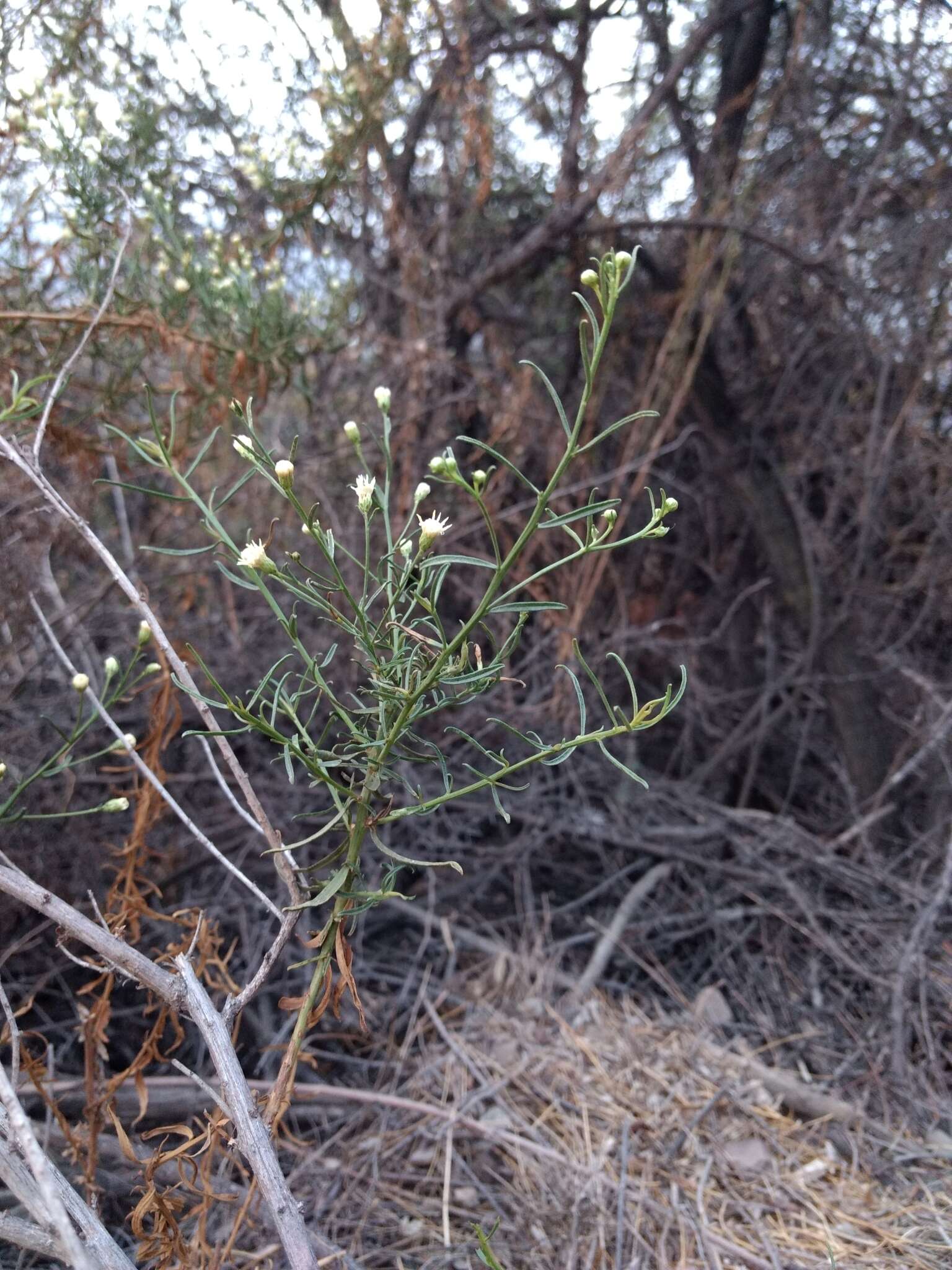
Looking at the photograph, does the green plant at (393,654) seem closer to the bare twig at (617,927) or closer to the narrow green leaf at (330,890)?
the narrow green leaf at (330,890)

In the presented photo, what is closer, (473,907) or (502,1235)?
(502,1235)

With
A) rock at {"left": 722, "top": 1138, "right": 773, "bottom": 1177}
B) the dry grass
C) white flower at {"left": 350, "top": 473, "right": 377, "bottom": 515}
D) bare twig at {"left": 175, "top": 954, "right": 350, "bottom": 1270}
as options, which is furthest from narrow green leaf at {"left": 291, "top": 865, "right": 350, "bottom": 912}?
rock at {"left": 722, "top": 1138, "right": 773, "bottom": 1177}

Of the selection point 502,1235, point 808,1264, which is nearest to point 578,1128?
point 502,1235

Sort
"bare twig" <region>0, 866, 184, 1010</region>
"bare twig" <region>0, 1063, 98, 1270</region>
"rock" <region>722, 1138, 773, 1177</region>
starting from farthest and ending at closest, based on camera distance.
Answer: "rock" <region>722, 1138, 773, 1177</region>, "bare twig" <region>0, 866, 184, 1010</region>, "bare twig" <region>0, 1063, 98, 1270</region>

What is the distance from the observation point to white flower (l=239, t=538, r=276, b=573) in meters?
1.03

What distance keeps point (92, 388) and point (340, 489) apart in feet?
3.15

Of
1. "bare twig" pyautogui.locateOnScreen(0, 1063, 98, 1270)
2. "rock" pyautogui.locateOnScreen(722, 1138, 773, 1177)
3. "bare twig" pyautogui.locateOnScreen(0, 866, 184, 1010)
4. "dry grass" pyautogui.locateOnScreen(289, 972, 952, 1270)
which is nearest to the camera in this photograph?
"bare twig" pyautogui.locateOnScreen(0, 1063, 98, 1270)

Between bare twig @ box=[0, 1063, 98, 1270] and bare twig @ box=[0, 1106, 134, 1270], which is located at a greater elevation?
bare twig @ box=[0, 1063, 98, 1270]

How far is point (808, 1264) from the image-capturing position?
1.59 m

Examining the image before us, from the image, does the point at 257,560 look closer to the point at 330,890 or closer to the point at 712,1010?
the point at 330,890

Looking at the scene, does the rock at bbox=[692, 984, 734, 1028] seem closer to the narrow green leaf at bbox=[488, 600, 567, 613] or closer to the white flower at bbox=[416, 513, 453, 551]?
the narrow green leaf at bbox=[488, 600, 567, 613]

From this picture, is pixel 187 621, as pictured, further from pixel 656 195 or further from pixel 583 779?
pixel 656 195

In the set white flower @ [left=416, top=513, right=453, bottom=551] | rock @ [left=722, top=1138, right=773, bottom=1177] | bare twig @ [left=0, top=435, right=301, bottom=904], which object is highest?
white flower @ [left=416, top=513, right=453, bottom=551]

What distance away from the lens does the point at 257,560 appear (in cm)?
104
